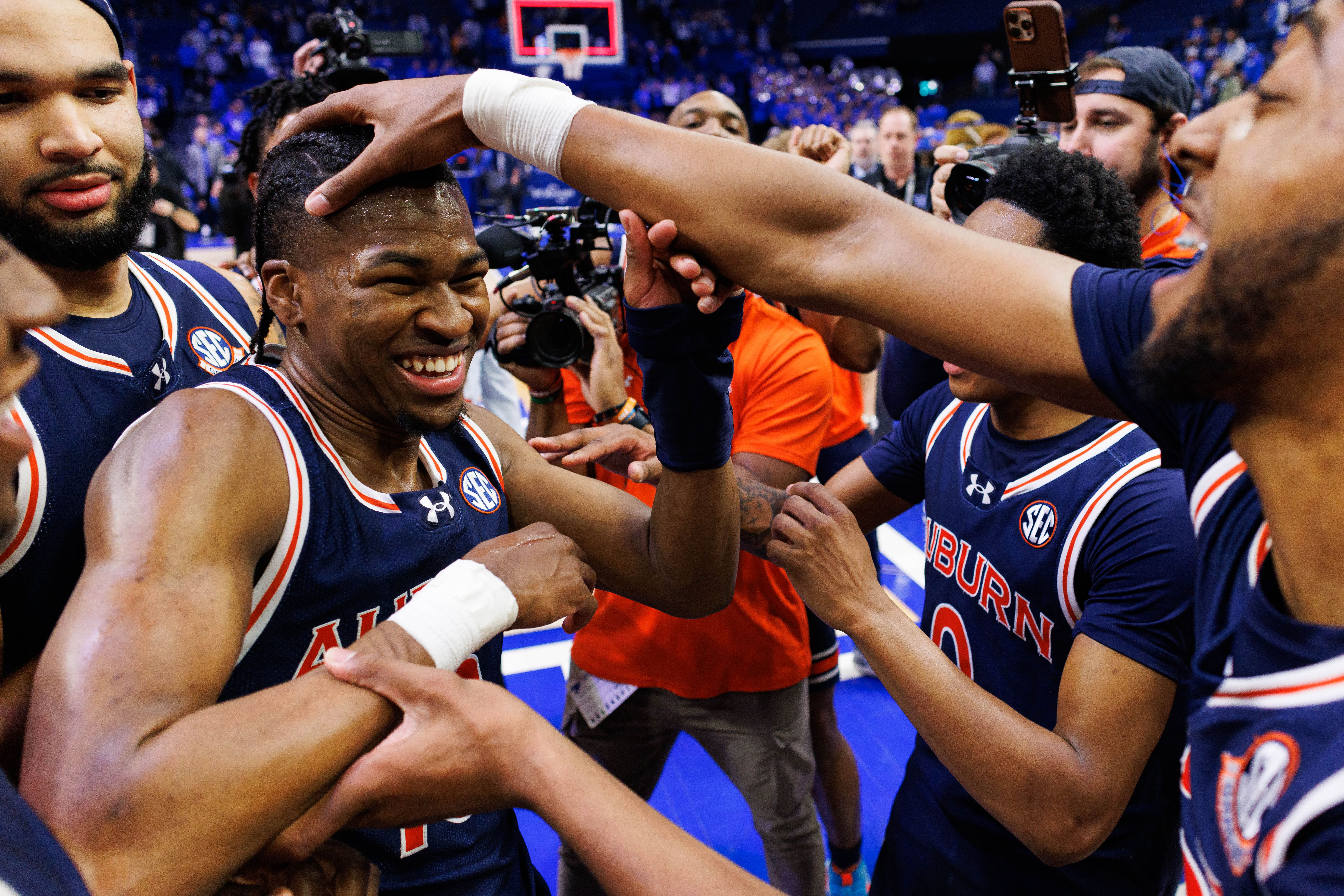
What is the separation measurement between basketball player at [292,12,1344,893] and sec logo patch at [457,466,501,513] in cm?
68

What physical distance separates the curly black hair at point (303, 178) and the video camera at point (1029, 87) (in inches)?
63.4

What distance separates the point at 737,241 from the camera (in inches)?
54.7

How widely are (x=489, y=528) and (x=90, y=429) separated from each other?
76 centimetres

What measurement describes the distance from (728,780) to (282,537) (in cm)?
270

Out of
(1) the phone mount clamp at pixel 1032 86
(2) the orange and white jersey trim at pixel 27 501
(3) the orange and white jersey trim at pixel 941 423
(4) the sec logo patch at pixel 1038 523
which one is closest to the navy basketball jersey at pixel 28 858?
(2) the orange and white jersey trim at pixel 27 501

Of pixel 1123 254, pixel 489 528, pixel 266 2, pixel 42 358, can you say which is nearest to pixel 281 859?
pixel 489 528

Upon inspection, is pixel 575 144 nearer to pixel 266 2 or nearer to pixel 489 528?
pixel 489 528

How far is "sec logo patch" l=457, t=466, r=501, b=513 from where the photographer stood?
1844 mm

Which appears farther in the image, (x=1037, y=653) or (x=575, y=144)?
(x=1037, y=653)

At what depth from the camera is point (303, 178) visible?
5.62ft

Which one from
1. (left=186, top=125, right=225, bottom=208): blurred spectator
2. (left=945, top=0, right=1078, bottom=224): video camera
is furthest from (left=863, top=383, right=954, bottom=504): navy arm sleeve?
(left=186, top=125, right=225, bottom=208): blurred spectator

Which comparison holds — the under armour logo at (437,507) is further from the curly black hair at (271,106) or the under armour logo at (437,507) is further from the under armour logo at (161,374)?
the curly black hair at (271,106)

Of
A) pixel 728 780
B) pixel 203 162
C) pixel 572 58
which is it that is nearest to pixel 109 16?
pixel 728 780

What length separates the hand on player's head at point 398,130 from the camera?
5.07 feet
